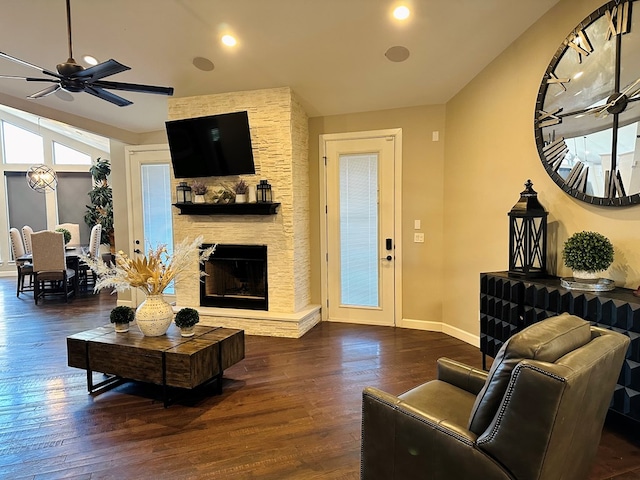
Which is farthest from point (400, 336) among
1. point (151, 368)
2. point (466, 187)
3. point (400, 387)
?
point (151, 368)

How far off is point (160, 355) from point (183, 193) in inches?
103

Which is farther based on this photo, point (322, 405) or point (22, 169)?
point (22, 169)

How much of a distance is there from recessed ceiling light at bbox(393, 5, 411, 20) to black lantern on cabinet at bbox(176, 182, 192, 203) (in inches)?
125

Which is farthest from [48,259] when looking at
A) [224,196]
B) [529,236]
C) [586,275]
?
[586,275]

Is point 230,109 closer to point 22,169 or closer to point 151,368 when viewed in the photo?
point 151,368

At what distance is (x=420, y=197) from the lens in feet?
16.1

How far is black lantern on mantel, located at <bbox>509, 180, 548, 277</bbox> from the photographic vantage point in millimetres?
3227

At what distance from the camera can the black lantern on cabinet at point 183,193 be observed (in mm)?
4977

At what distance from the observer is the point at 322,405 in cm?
298

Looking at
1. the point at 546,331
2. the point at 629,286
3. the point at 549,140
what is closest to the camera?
the point at 546,331

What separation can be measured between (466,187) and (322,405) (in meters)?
2.87

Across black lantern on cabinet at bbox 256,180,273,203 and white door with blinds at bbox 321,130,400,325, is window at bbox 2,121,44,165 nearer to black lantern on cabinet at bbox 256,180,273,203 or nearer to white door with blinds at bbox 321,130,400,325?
black lantern on cabinet at bbox 256,180,273,203

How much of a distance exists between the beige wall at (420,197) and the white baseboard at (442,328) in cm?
6

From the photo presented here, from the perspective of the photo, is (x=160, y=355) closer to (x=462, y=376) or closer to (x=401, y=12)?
(x=462, y=376)
